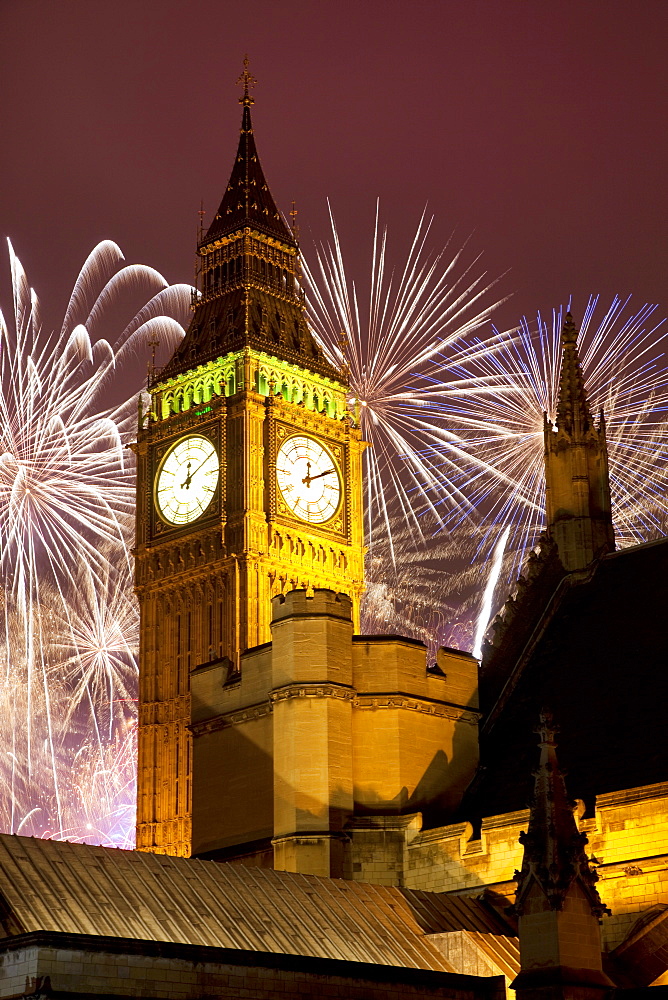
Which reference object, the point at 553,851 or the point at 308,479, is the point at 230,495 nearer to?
the point at 308,479

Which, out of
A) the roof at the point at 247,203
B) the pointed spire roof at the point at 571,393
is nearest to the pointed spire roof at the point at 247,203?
the roof at the point at 247,203

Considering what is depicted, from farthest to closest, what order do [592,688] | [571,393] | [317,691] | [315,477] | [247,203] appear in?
[247,203]
[315,477]
[571,393]
[592,688]
[317,691]

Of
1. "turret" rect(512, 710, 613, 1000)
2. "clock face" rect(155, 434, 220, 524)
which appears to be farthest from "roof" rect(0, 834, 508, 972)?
"clock face" rect(155, 434, 220, 524)

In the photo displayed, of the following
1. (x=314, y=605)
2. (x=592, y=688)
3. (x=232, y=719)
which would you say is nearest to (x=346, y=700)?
(x=314, y=605)

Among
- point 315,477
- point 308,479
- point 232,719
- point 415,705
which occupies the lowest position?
point 415,705

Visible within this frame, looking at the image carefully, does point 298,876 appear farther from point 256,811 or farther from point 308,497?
point 308,497
